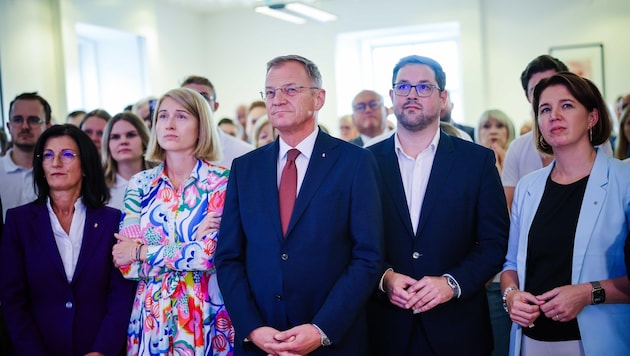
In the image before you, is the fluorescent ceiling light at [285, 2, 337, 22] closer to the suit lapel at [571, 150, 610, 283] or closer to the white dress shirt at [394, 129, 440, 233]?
the white dress shirt at [394, 129, 440, 233]

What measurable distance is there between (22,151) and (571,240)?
3593 mm

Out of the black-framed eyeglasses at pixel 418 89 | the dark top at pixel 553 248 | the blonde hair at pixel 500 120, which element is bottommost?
the dark top at pixel 553 248

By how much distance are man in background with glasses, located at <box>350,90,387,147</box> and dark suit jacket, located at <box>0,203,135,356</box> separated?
3522 millimetres

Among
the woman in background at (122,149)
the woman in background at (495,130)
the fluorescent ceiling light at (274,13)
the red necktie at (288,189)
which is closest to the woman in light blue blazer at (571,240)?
the red necktie at (288,189)

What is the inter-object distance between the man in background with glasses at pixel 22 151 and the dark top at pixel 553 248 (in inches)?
120

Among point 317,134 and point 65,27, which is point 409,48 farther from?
point 317,134

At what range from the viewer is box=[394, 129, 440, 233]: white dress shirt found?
2.94 meters

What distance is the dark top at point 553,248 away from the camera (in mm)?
2615

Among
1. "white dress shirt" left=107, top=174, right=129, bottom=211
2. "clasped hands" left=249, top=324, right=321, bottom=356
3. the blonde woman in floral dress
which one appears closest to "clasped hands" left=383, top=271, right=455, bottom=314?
"clasped hands" left=249, top=324, right=321, bottom=356

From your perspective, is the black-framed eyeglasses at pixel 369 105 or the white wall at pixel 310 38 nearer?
the black-framed eyeglasses at pixel 369 105

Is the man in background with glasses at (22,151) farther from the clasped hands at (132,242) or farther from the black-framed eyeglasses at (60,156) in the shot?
the clasped hands at (132,242)

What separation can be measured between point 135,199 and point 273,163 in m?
0.72

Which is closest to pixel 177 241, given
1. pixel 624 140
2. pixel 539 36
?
pixel 624 140

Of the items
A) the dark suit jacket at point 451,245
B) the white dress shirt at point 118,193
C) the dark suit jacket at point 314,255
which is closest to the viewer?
the dark suit jacket at point 314,255
